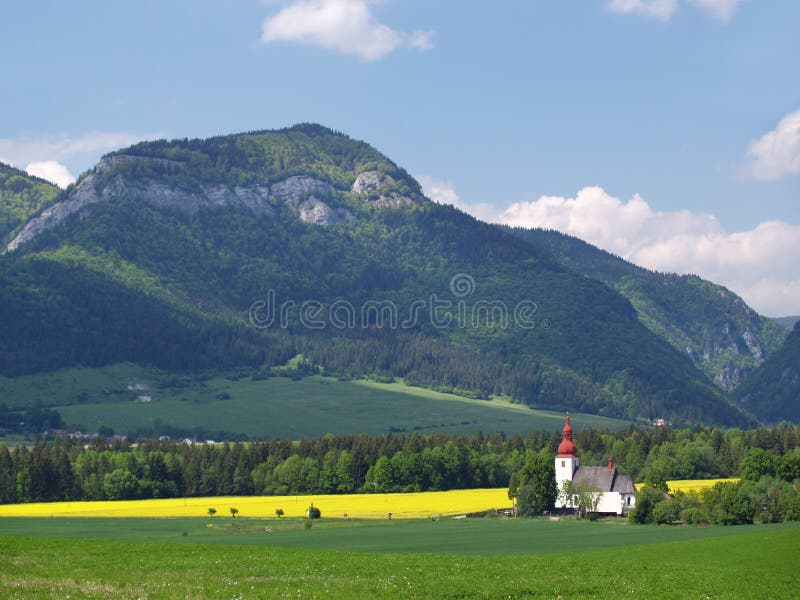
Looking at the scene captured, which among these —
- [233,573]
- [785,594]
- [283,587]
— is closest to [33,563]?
[233,573]

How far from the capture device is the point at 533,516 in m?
131

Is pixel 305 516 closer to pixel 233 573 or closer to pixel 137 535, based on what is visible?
pixel 137 535

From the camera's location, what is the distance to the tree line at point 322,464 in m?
158

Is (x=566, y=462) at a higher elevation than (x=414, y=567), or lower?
higher

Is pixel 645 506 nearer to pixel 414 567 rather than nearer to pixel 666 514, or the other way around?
pixel 666 514

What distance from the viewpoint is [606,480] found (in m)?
138

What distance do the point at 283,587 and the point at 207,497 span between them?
357 ft

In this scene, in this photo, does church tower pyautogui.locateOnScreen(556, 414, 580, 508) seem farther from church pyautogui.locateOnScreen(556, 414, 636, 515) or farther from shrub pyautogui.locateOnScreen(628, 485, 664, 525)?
shrub pyautogui.locateOnScreen(628, 485, 664, 525)

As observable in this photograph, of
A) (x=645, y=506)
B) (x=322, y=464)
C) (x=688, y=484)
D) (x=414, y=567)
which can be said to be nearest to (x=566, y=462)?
(x=688, y=484)

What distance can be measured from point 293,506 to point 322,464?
105 feet

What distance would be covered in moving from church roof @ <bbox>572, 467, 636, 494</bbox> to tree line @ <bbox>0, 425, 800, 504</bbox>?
887 centimetres

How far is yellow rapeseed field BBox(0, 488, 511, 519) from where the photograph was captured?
128375 millimetres

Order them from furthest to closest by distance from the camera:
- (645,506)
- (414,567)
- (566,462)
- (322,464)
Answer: (322,464)
(566,462)
(645,506)
(414,567)

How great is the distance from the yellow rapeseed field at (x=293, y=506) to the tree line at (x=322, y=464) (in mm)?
6411
